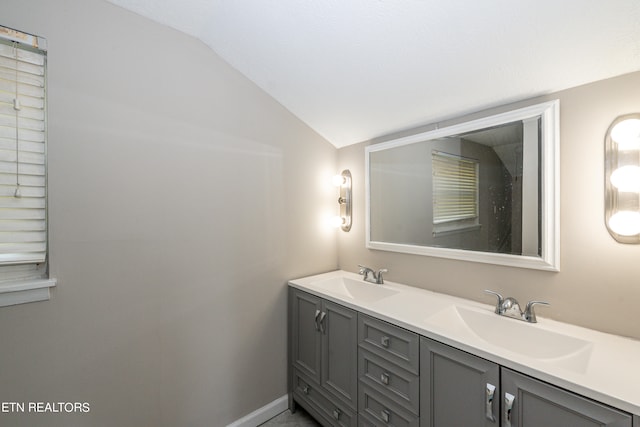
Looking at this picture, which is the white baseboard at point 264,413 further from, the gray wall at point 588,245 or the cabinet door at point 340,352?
the gray wall at point 588,245

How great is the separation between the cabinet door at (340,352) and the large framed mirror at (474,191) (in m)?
0.66

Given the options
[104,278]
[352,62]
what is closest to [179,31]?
[352,62]

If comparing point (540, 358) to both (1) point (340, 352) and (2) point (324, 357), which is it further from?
(2) point (324, 357)

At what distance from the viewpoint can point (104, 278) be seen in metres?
1.33

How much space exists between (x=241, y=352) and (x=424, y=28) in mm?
2121

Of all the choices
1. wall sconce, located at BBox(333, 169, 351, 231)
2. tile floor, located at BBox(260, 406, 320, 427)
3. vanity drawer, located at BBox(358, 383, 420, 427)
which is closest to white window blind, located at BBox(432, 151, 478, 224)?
wall sconce, located at BBox(333, 169, 351, 231)

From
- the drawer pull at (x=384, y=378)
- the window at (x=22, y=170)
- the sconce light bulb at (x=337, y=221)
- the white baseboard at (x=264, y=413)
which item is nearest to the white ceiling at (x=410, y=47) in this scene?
the window at (x=22, y=170)

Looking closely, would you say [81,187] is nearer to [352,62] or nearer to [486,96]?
[352,62]

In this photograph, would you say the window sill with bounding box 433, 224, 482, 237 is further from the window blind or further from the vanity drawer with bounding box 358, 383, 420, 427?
the window blind

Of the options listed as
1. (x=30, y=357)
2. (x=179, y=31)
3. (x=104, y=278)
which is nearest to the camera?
(x=30, y=357)

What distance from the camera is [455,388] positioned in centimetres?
112


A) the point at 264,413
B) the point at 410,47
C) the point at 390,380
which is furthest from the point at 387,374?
the point at 410,47

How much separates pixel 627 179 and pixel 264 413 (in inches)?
94.3

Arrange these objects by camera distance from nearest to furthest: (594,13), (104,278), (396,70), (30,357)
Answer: (594,13), (30,357), (104,278), (396,70)
